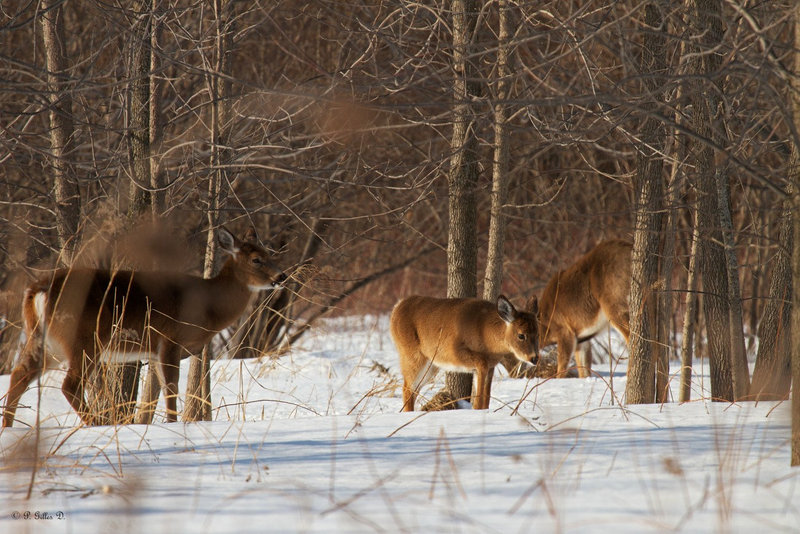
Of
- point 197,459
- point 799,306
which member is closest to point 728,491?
point 799,306

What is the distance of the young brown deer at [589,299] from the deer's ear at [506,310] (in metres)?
3.05

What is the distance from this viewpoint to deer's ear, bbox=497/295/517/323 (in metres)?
8.08

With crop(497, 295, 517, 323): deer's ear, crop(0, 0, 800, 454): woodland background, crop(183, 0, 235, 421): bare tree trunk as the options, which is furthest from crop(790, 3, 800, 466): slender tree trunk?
crop(183, 0, 235, 421): bare tree trunk

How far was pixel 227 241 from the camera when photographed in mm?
8508

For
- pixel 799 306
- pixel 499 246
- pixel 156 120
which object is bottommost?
pixel 799 306

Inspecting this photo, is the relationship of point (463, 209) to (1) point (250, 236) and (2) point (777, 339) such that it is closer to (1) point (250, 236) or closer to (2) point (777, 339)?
(1) point (250, 236)

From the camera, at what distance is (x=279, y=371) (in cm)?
1166

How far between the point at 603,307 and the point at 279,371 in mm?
4282

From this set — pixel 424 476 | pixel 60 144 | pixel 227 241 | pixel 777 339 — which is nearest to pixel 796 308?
pixel 424 476

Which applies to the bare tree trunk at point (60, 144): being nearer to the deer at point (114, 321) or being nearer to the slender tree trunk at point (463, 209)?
the deer at point (114, 321)

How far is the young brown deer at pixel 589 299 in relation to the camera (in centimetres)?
1142

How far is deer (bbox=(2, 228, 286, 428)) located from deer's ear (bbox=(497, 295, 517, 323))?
2490 millimetres

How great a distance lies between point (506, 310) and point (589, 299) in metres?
3.93

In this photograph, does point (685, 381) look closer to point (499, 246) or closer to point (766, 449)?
point (499, 246)
